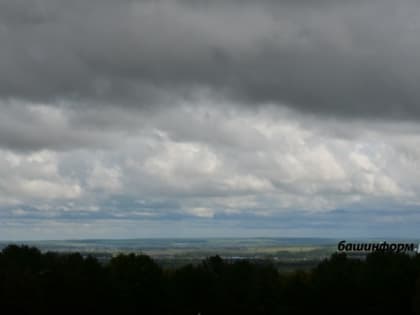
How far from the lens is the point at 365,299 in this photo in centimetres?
16250

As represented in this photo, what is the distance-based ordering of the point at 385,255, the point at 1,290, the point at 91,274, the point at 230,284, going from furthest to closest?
the point at 385,255 < the point at 230,284 < the point at 91,274 < the point at 1,290

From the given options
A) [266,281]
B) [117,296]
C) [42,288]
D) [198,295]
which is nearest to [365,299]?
[266,281]

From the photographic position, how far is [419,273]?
16425cm

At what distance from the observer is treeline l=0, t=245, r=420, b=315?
490 feet

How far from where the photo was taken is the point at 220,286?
16000 centimetres

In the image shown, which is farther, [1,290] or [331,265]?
[331,265]

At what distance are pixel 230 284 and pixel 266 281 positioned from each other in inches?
280

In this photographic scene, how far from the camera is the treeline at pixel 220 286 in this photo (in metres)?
150

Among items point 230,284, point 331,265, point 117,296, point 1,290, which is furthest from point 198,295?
point 1,290

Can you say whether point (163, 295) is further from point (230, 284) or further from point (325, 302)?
point (325, 302)

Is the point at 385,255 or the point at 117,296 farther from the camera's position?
the point at 385,255

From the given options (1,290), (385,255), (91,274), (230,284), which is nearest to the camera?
(1,290)

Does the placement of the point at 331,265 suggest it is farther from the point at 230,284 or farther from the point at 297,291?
the point at 230,284

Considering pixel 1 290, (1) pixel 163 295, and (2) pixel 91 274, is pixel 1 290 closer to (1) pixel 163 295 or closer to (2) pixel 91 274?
(2) pixel 91 274
